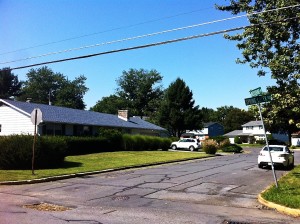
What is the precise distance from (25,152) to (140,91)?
8441 centimetres

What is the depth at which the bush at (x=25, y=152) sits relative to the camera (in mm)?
20672

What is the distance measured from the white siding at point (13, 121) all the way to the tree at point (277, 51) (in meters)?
22.3

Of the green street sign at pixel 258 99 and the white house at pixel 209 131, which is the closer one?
the green street sign at pixel 258 99

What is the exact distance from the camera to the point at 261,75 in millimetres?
17578

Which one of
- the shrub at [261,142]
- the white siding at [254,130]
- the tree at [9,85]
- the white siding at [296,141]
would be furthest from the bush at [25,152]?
the white siding at [254,130]

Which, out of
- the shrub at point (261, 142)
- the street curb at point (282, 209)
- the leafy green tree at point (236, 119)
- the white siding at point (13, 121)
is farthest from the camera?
the leafy green tree at point (236, 119)

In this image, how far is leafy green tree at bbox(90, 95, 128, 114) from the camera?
104m

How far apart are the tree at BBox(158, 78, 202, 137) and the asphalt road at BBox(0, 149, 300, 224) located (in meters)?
61.1

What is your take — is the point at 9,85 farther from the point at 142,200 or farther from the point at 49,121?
the point at 142,200

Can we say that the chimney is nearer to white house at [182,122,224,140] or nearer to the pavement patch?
the pavement patch

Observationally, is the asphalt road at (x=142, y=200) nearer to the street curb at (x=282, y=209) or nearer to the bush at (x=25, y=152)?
the street curb at (x=282, y=209)

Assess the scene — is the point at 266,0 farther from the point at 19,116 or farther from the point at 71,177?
the point at 19,116

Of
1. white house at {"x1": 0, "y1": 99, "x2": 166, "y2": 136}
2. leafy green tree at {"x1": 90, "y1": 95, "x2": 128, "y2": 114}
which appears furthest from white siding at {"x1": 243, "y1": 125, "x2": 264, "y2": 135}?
white house at {"x1": 0, "y1": 99, "x2": 166, "y2": 136}

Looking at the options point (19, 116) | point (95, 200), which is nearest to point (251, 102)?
point (95, 200)
